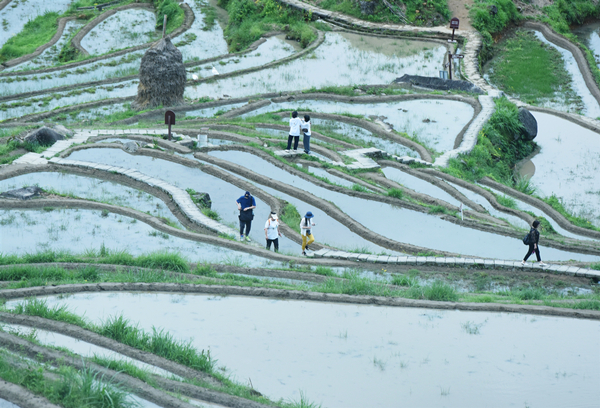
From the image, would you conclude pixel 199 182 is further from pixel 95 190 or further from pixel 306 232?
pixel 306 232

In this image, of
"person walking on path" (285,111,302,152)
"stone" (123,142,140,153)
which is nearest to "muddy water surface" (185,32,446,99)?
"person walking on path" (285,111,302,152)

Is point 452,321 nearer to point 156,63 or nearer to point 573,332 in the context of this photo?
point 573,332

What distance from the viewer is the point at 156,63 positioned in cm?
2394

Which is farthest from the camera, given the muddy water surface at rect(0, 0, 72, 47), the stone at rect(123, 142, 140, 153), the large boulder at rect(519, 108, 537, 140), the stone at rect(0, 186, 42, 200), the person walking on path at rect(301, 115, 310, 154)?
the muddy water surface at rect(0, 0, 72, 47)

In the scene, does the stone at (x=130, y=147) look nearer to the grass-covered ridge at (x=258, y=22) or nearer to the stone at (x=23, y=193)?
the stone at (x=23, y=193)

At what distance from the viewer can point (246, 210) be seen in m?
13.3

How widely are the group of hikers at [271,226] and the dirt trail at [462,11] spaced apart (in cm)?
2731

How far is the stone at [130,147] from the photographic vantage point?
17875 mm

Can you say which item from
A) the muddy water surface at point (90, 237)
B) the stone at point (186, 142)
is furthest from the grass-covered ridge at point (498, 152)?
the muddy water surface at point (90, 237)

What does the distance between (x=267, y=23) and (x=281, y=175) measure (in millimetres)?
23250

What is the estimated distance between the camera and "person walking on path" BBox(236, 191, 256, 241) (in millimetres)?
13242

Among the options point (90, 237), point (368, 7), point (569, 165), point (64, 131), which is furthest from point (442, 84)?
point (90, 237)

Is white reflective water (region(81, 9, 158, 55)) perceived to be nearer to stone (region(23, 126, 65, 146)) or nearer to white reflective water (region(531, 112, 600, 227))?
stone (region(23, 126, 65, 146))

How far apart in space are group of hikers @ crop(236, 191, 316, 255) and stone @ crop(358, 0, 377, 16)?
1063 inches
